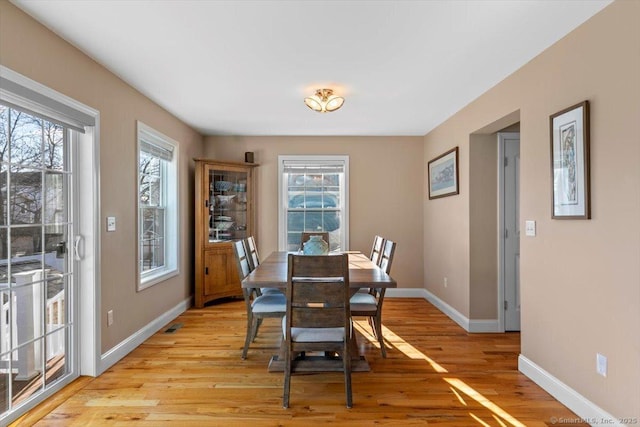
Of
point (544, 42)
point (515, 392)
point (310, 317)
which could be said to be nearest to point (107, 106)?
point (310, 317)

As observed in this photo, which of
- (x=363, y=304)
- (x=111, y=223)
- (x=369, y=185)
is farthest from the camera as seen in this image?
(x=369, y=185)

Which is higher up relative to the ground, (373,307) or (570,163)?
(570,163)

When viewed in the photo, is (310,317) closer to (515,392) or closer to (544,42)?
(515,392)

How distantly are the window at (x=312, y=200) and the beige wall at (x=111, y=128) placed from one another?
5.92ft

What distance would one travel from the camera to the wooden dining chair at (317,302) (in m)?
2.07

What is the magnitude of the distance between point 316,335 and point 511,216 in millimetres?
2511

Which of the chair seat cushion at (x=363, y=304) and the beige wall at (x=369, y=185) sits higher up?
the beige wall at (x=369, y=185)

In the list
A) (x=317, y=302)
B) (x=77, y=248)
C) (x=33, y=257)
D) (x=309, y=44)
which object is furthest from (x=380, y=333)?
(x=33, y=257)

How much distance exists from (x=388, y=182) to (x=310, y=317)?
3.24 metres

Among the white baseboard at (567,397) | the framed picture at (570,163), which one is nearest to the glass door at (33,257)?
the white baseboard at (567,397)

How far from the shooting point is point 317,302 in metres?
2.09

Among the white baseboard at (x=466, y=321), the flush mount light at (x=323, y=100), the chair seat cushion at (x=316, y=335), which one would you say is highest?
the flush mount light at (x=323, y=100)

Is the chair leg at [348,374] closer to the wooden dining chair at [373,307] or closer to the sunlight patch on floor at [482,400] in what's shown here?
the wooden dining chair at [373,307]

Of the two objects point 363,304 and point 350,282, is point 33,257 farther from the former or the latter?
point 363,304
